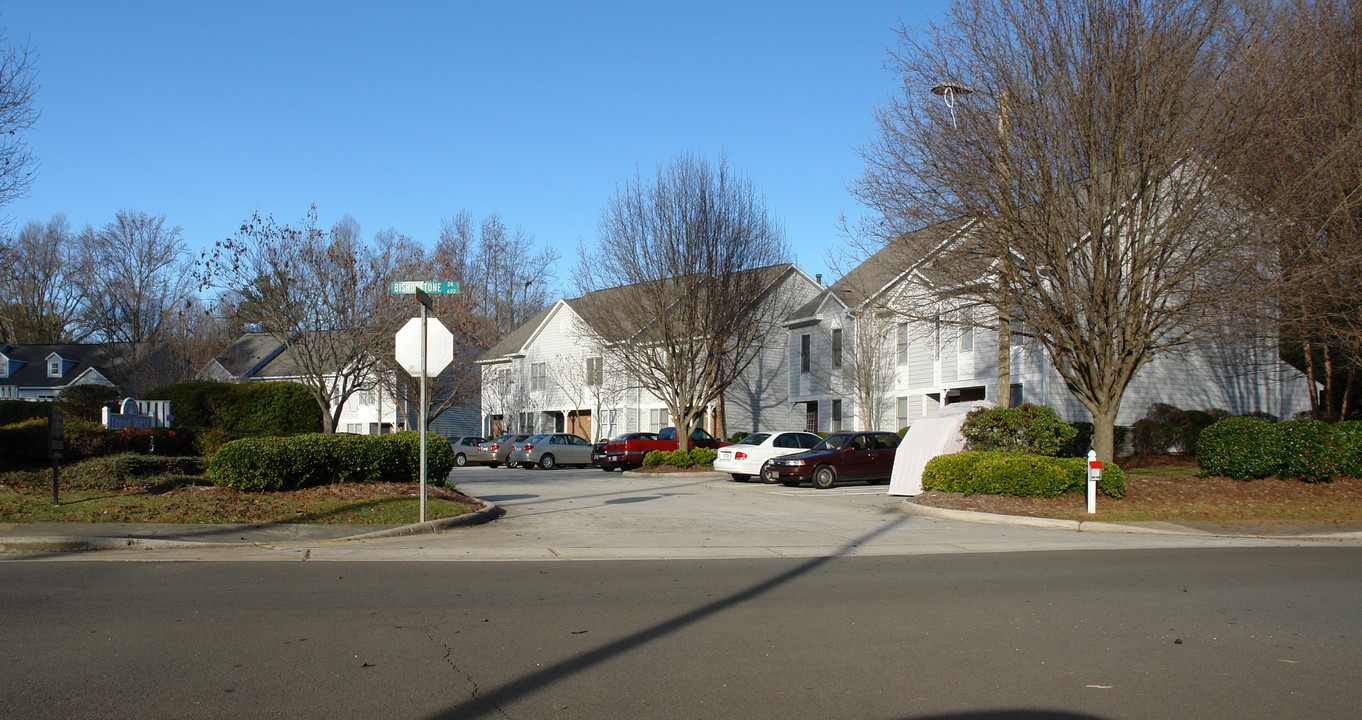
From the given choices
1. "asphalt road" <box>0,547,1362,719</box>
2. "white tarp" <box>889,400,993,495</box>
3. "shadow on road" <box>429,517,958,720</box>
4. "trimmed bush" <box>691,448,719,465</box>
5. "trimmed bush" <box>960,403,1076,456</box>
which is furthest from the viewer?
"trimmed bush" <box>691,448,719,465</box>

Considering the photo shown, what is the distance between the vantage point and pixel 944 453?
2097cm

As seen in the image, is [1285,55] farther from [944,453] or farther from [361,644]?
[361,644]

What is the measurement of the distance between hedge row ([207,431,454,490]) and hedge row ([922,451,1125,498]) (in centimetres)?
995

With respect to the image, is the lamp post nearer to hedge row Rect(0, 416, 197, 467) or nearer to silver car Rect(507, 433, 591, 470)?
hedge row Rect(0, 416, 197, 467)

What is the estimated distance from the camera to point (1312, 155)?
1950 centimetres

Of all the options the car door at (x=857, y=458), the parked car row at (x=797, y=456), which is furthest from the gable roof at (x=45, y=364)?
the car door at (x=857, y=458)

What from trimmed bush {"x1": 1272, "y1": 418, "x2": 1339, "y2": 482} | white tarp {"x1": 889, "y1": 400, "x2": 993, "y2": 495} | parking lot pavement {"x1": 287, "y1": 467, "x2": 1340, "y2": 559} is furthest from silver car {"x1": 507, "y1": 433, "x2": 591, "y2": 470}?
trimmed bush {"x1": 1272, "y1": 418, "x2": 1339, "y2": 482}

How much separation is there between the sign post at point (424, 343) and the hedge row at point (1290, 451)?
50.9ft

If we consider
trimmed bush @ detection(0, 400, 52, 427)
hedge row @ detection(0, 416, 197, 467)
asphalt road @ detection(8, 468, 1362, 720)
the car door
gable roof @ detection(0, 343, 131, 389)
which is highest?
gable roof @ detection(0, 343, 131, 389)

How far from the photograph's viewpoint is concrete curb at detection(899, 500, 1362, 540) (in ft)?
49.2

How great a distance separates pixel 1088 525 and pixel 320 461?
12608 millimetres

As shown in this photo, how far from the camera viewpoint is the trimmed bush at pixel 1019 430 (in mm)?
19625

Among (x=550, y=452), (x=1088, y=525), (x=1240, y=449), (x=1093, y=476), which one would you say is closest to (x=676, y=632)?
(x=1088, y=525)

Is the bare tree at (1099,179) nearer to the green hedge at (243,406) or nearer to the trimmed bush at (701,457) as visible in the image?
the trimmed bush at (701,457)
